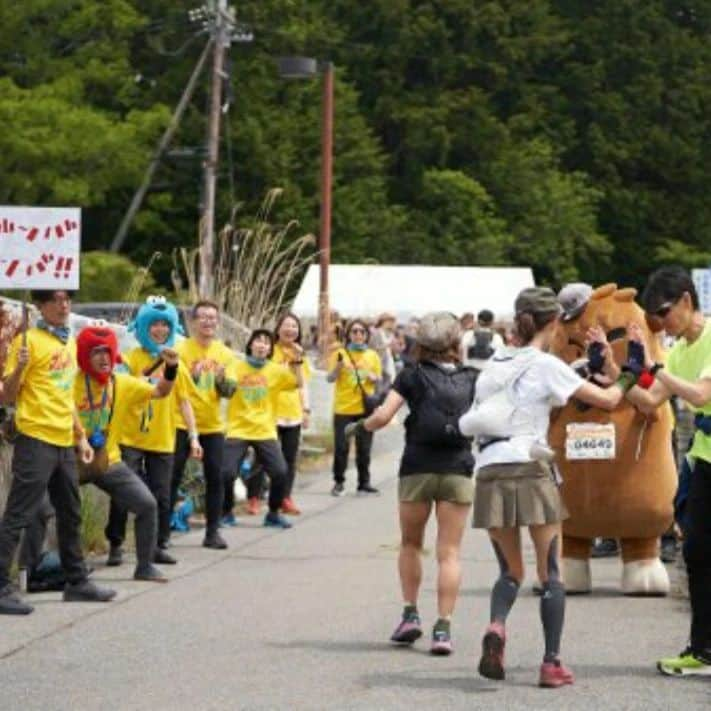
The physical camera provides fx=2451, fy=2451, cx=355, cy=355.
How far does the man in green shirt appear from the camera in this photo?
10.4 metres

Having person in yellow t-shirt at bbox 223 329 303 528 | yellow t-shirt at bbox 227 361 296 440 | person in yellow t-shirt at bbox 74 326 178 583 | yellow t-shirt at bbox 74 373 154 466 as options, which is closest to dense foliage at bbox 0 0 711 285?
person in yellow t-shirt at bbox 223 329 303 528

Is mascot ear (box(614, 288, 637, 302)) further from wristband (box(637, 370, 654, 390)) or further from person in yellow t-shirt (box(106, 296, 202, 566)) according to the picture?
wristband (box(637, 370, 654, 390))

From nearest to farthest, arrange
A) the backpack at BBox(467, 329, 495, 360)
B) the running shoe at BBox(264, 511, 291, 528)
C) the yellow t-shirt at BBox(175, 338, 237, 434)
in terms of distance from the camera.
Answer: the yellow t-shirt at BBox(175, 338, 237, 434) < the running shoe at BBox(264, 511, 291, 528) < the backpack at BBox(467, 329, 495, 360)

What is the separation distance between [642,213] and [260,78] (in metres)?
17.8

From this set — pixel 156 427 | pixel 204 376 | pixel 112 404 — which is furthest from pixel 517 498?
pixel 204 376

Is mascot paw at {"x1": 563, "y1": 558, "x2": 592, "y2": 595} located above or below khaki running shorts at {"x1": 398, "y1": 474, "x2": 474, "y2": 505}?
below

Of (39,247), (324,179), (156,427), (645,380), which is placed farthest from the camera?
(324,179)

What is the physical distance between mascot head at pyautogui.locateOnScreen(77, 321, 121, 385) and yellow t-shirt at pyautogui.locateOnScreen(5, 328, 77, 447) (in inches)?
34.3

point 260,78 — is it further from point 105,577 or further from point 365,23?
point 105,577

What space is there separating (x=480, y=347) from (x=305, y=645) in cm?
1909

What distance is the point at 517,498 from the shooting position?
A: 406 inches

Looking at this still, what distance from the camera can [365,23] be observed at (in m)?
71.9

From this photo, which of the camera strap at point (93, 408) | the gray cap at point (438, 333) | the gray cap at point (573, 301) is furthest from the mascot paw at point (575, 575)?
the camera strap at point (93, 408)

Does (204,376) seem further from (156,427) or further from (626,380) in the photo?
(626,380)
